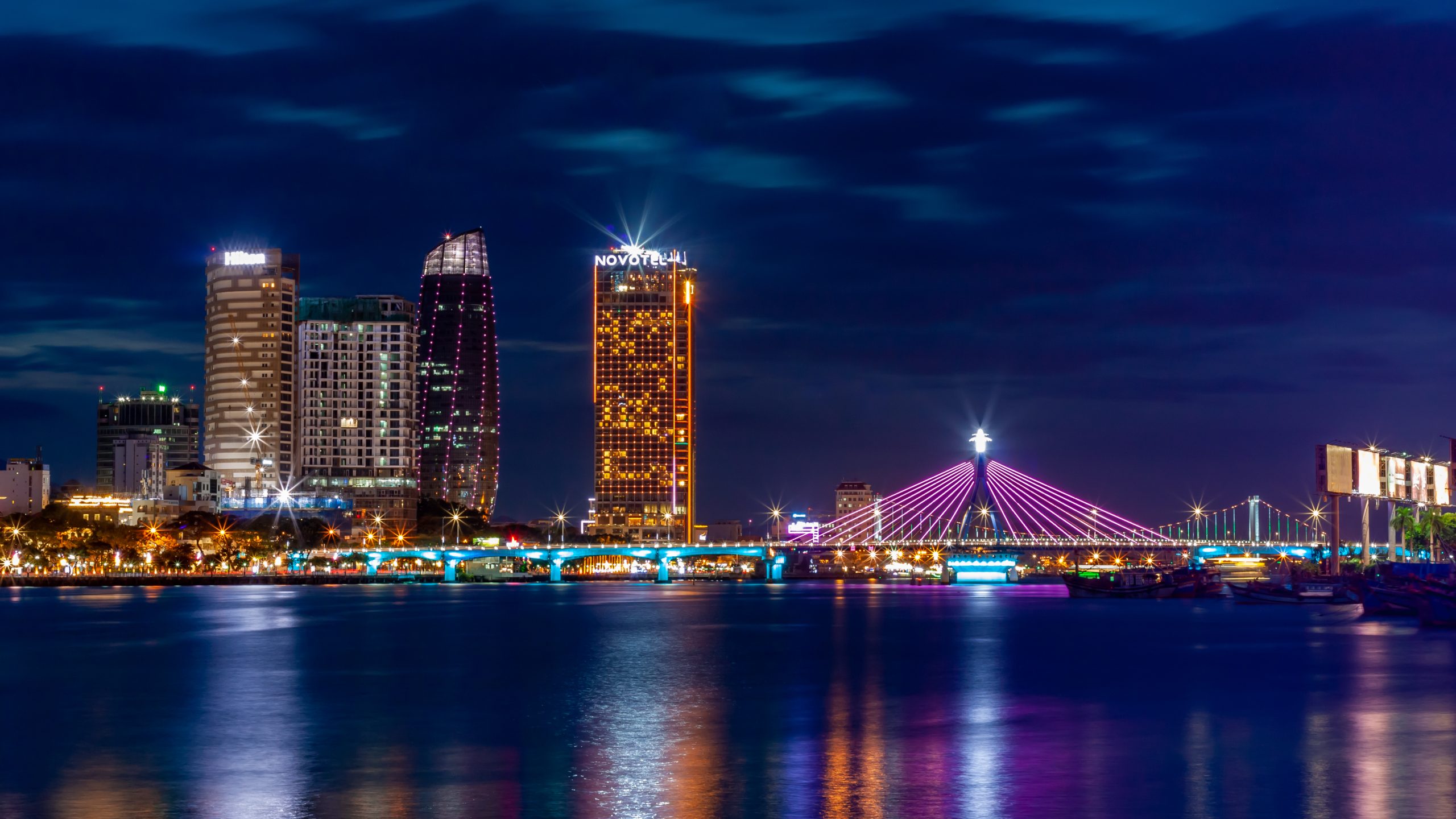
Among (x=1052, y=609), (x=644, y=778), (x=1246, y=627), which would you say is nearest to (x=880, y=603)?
(x=1052, y=609)

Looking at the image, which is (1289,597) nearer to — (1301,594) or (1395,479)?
(1301,594)

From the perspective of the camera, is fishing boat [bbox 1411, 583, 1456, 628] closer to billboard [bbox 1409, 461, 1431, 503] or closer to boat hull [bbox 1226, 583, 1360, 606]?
boat hull [bbox 1226, 583, 1360, 606]

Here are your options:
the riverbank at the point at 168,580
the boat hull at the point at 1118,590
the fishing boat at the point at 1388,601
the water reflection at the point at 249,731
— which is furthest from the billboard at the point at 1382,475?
the riverbank at the point at 168,580

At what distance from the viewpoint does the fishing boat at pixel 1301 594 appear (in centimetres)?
12775

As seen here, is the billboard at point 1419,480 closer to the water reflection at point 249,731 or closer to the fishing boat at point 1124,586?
the fishing boat at point 1124,586

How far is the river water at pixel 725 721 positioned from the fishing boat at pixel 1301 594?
112 ft

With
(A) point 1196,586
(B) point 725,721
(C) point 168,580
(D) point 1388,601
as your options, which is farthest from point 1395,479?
(C) point 168,580

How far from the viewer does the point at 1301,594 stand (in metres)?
132

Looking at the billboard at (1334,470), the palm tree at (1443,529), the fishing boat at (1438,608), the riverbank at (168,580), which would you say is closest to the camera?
the fishing boat at (1438,608)

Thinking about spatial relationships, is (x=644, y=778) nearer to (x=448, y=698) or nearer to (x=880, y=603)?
(x=448, y=698)

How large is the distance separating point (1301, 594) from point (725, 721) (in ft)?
328

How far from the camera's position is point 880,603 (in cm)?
13988

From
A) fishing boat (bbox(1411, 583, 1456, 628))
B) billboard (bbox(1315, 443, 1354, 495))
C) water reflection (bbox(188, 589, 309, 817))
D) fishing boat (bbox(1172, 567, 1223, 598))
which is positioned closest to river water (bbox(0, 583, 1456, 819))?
water reflection (bbox(188, 589, 309, 817))

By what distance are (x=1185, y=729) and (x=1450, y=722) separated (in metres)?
7.24
